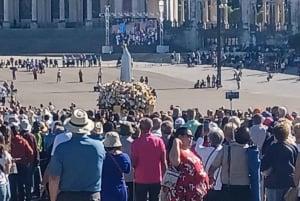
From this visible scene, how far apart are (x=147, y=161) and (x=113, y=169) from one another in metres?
1.24

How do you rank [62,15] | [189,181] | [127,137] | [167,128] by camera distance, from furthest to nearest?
[62,15] < [167,128] < [127,137] < [189,181]

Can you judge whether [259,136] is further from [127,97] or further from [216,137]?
[127,97]

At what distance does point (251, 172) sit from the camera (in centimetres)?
1172

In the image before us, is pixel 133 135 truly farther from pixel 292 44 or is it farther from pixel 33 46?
pixel 33 46

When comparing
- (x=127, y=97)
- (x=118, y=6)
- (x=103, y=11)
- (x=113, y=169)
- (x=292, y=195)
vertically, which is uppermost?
(x=118, y=6)

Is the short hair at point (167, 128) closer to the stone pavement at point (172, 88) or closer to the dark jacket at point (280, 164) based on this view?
the dark jacket at point (280, 164)

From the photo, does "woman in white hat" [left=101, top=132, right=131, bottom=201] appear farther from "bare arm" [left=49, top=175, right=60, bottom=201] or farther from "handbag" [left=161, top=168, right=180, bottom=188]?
"bare arm" [left=49, top=175, right=60, bottom=201]

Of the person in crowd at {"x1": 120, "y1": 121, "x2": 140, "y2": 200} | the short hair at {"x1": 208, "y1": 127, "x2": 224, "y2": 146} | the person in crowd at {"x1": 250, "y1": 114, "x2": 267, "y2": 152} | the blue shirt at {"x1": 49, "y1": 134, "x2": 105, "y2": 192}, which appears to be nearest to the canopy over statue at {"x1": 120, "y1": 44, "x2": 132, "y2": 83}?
the person in crowd at {"x1": 250, "y1": 114, "x2": 267, "y2": 152}

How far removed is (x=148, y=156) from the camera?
13.0m

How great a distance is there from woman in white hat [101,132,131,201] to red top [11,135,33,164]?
3.79 meters

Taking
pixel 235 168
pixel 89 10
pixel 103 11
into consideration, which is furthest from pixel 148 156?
pixel 89 10

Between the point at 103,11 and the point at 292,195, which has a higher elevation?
the point at 103,11

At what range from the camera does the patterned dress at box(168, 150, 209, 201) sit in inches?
436

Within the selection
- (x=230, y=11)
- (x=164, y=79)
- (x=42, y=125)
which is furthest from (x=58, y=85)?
(x=230, y=11)
